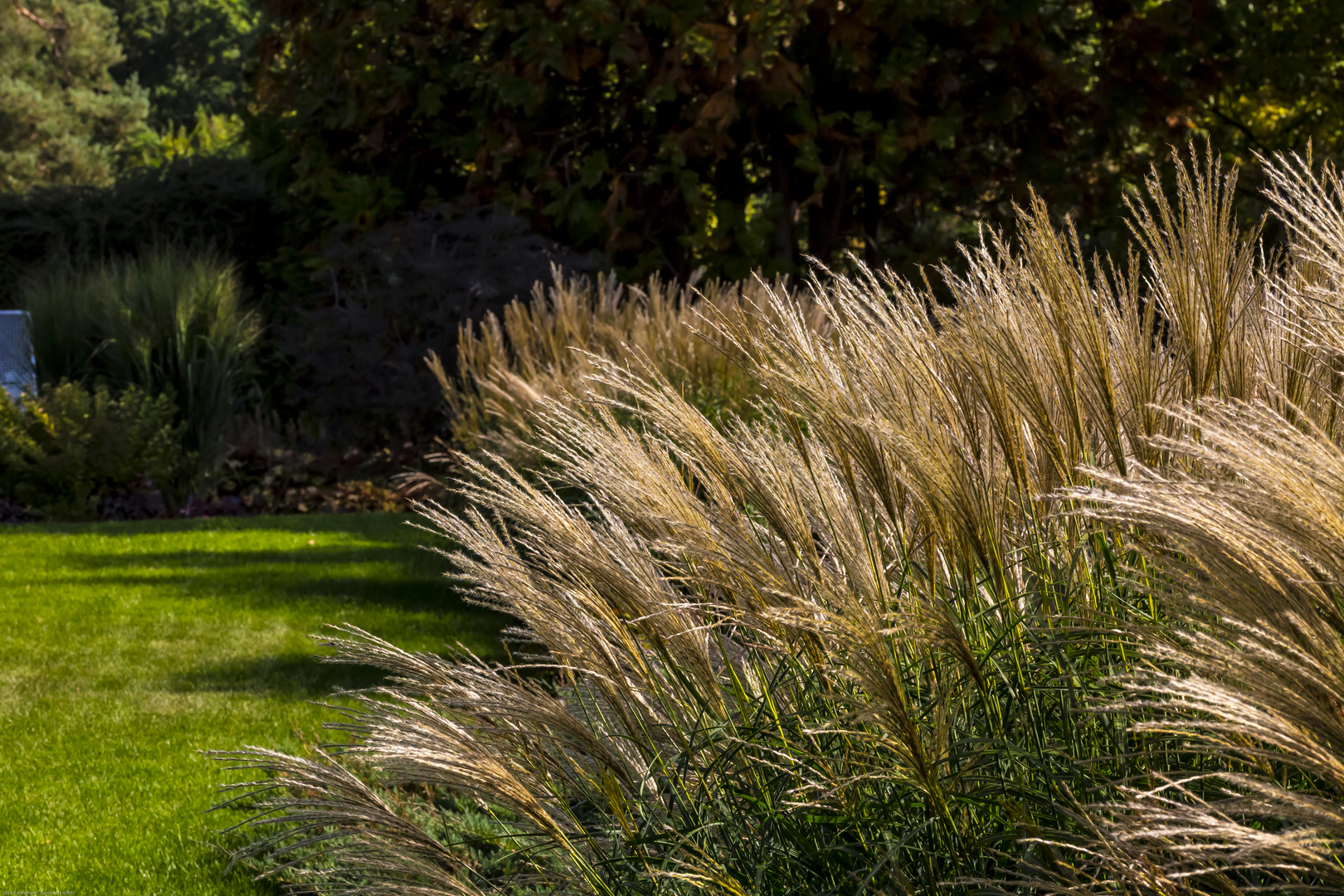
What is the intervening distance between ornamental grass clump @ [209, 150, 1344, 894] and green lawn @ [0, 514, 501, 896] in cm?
198

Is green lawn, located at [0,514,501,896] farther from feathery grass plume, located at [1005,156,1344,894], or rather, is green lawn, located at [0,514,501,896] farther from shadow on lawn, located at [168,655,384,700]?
feathery grass plume, located at [1005,156,1344,894]

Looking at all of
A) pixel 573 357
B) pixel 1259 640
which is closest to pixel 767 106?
pixel 573 357

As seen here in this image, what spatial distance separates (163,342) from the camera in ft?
36.4

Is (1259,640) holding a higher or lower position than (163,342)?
lower

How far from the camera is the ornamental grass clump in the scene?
163 centimetres

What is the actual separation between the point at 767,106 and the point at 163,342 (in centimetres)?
581

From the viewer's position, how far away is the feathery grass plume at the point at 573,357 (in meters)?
5.83

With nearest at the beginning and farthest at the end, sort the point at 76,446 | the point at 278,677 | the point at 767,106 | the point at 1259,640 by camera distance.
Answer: the point at 1259,640 < the point at 278,677 < the point at 76,446 < the point at 767,106

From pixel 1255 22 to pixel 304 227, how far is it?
9422mm

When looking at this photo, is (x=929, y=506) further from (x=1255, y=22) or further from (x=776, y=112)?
(x=1255, y=22)

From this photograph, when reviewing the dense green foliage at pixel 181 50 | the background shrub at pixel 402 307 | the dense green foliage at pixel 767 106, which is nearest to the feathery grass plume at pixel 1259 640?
the background shrub at pixel 402 307

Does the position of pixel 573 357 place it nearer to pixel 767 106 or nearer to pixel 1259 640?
pixel 1259 640

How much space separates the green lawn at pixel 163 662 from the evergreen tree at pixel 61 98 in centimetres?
2699

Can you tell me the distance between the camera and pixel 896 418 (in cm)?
170
